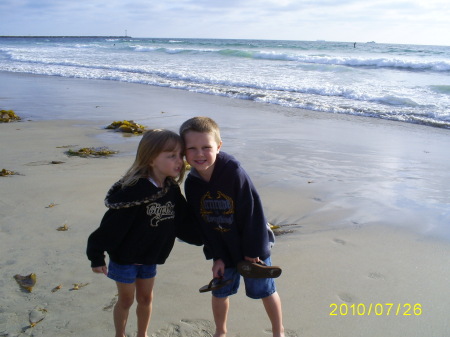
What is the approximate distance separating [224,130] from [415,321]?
567cm

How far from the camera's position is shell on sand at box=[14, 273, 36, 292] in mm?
2824

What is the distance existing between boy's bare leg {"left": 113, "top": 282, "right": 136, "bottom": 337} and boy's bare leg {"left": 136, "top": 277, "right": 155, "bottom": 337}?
64mm

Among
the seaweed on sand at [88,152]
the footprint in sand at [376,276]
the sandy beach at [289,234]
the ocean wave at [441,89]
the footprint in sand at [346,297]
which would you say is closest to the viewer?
the sandy beach at [289,234]

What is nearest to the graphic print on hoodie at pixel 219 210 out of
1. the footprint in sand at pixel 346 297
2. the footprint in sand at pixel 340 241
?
the footprint in sand at pixel 346 297

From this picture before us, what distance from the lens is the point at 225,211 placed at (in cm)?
225

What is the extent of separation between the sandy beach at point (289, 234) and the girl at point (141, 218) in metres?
0.43

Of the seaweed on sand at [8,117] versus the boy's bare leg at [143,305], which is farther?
the seaweed on sand at [8,117]

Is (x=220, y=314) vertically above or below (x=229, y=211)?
below

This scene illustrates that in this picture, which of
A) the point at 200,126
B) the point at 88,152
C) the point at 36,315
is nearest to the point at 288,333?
the point at 200,126

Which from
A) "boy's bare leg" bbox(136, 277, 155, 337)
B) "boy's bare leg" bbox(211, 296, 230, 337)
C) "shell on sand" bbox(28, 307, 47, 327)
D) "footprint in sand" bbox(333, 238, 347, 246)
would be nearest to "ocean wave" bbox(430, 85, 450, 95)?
"footprint in sand" bbox(333, 238, 347, 246)

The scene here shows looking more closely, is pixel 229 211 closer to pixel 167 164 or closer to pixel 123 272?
pixel 167 164

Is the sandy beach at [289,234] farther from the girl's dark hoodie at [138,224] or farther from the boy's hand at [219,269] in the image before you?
the girl's dark hoodie at [138,224]

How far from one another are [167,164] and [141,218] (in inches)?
12.0

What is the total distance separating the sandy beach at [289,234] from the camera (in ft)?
8.55
